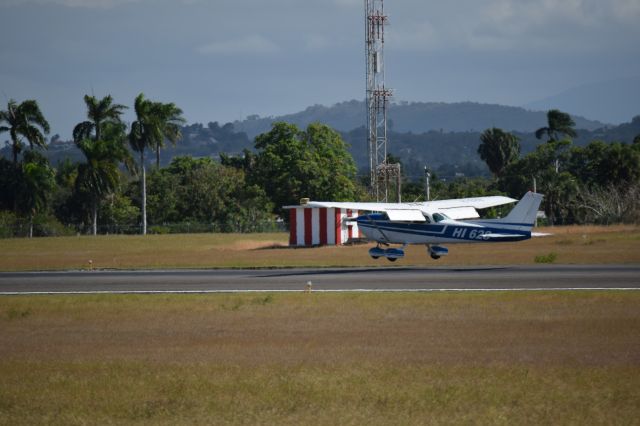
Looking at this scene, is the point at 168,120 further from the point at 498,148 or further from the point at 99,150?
the point at 498,148

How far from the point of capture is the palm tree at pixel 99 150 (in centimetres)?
8888

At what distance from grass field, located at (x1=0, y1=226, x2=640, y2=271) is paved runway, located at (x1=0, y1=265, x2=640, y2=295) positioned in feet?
13.4

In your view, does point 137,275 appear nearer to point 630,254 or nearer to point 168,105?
point 630,254

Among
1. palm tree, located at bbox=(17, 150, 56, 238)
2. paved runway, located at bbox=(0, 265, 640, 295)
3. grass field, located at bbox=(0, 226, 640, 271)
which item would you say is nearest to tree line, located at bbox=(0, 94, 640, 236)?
palm tree, located at bbox=(17, 150, 56, 238)

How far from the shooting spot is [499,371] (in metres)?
16.6

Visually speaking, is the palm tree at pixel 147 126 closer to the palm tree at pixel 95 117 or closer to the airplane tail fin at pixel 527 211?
the palm tree at pixel 95 117

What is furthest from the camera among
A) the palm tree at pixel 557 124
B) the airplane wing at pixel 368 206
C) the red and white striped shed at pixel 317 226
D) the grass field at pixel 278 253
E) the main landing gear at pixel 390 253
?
the palm tree at pixel 557 124

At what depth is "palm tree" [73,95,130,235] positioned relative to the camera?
88.9 metres

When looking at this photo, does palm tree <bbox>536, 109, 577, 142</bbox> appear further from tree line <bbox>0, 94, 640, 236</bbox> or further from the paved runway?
the paved runway

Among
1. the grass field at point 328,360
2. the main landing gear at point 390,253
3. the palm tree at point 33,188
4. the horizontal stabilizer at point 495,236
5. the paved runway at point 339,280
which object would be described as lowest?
the grass field at point 328,360

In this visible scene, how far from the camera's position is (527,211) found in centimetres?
3662

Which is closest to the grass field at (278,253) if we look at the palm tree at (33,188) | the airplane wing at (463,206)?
the airplane wing at (463,206)

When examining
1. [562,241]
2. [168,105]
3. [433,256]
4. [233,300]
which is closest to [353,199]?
[168,105]

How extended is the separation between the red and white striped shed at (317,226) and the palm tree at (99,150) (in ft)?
117
